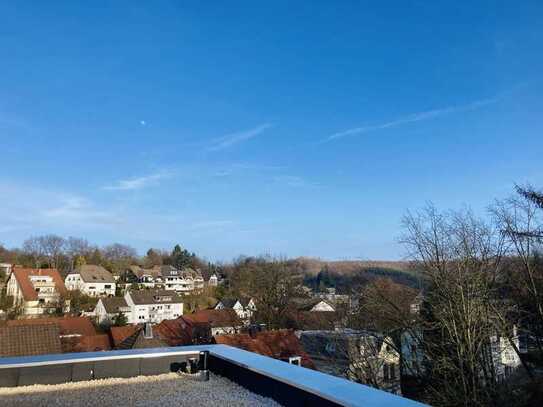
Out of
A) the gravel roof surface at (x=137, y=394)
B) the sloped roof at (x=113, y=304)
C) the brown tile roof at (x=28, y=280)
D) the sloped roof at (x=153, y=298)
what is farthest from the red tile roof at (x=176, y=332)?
the gravel roof surface at (x=137, y=394)

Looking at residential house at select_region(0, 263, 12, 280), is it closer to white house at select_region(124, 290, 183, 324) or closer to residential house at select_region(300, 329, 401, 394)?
white house at select_region(124, 290, 183, 324)

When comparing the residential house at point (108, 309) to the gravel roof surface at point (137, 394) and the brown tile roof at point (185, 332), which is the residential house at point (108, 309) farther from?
the gravel roof surface at point (137, 394)

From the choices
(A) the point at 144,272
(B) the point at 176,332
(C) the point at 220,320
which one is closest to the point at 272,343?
(B) the point at 176,332

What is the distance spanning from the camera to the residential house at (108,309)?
108 ft

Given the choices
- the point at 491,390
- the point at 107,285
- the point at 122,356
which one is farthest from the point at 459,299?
the point at 107,285

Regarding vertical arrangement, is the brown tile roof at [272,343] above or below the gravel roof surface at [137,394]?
below

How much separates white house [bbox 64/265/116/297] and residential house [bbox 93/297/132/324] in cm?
833

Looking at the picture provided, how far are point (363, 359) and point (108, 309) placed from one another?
26.9 metres

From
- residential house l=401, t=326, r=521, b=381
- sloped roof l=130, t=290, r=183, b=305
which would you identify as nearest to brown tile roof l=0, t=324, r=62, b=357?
residential house l=401, t=326, r=521, b=381

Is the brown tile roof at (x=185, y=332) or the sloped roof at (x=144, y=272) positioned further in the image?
the sloped roof at (x=144, y=272)

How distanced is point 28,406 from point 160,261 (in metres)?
71.7

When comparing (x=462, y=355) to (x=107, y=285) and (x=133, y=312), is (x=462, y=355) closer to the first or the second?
(x=133, y=312)

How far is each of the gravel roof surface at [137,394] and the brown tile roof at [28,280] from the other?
36.3 metres

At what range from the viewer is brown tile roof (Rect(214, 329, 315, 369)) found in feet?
50.2
